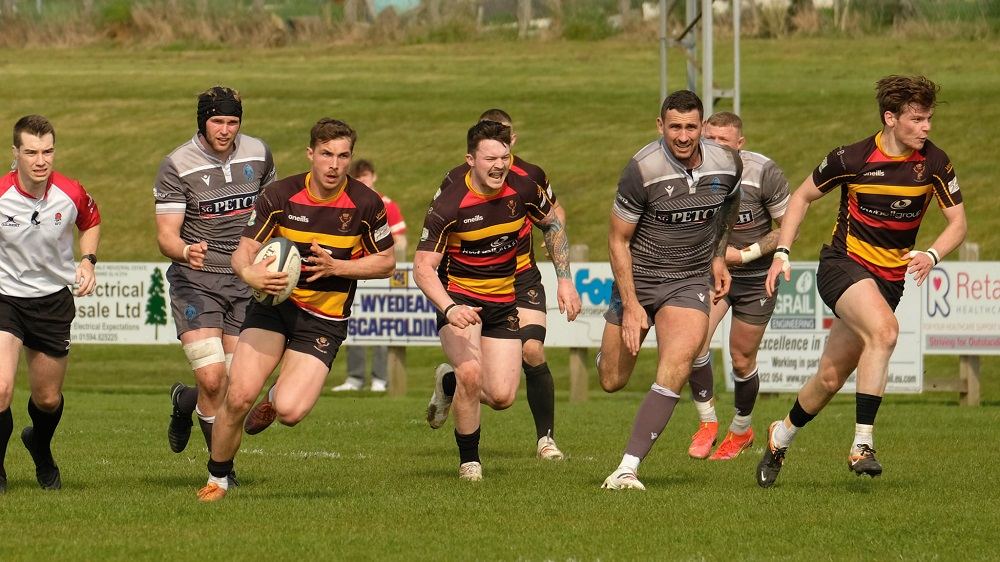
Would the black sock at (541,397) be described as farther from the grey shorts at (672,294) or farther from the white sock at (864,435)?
the white sock at (864,435)

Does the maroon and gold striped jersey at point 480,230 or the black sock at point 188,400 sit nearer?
the maroon and gold striped jersey at point 480,230

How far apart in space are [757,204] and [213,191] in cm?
409

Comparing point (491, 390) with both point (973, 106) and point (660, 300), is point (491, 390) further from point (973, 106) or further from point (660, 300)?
point (973, 106)

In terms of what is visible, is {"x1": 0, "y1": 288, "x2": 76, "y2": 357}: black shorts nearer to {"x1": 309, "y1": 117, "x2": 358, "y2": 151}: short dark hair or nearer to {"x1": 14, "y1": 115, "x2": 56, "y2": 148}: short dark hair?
{"x1": 14, "y1": 115, "x2": 56, "y2": 148}: short dark hair

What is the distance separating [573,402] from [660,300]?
8700mm

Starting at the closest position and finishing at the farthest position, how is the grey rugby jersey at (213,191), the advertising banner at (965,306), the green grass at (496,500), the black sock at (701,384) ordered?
1. the green grass at (496,500)
2. the grey rugby jersey at (213,191)
3. the black sock at (701,384)
4. the advertising banner at (965,306)

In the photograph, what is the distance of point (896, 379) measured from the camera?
1817 centimetres

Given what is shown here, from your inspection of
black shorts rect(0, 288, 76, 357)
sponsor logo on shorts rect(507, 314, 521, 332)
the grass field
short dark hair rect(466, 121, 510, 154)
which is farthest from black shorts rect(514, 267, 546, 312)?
black shorts rect(0, 288, 76, 357)

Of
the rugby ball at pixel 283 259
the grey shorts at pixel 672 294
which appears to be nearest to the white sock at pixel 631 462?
the grey shorts at pixel 672 294

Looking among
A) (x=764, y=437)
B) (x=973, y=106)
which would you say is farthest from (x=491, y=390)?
(x=973, y=106)

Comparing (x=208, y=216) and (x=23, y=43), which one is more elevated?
(x=208, y=216)

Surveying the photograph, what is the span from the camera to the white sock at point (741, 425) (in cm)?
1252

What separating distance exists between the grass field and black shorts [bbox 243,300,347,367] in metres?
0.85

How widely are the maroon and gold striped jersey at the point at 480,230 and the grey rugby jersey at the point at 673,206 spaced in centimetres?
72
